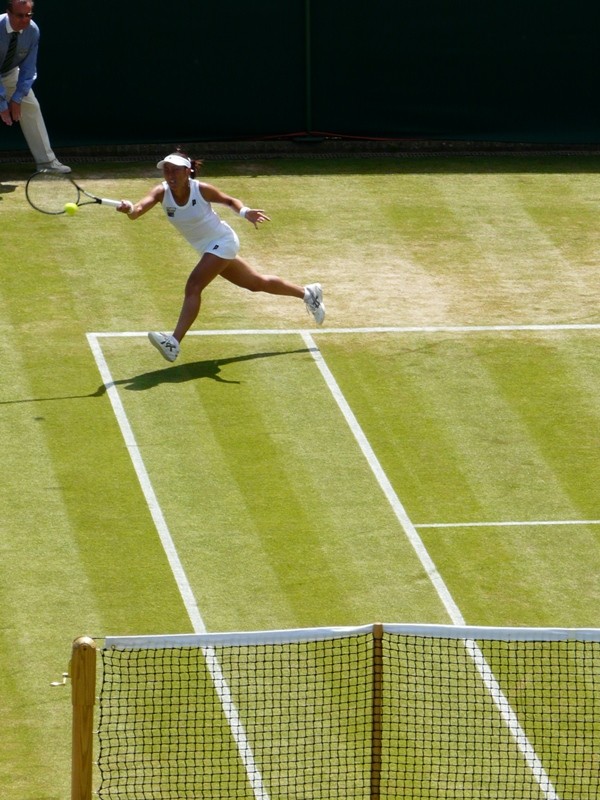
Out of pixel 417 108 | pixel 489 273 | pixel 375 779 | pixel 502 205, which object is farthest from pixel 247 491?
pixel 417 108

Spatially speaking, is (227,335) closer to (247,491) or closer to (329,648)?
(247,491)

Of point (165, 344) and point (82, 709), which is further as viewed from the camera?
point (165, 344)

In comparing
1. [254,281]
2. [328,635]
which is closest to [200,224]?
[254,281]

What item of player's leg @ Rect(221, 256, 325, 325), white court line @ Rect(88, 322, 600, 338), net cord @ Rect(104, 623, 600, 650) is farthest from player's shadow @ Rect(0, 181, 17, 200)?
net cord @ Rect(104, 623, 600, 650)

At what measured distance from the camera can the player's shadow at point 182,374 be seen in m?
15.2

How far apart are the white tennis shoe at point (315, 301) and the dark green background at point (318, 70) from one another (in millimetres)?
5948

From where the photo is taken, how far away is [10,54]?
1917cm

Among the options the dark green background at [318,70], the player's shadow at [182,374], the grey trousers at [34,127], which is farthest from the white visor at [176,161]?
the dark green background at [318,70]

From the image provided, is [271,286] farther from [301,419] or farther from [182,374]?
[301,419]

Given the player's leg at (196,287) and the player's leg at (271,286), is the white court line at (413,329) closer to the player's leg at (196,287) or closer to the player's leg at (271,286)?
the player's leg at (271,286)

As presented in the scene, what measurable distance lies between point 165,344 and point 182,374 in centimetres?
60

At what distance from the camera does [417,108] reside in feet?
71.3

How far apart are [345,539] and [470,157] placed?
10694 mm

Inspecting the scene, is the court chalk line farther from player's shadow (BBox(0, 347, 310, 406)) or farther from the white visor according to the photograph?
the white visor
